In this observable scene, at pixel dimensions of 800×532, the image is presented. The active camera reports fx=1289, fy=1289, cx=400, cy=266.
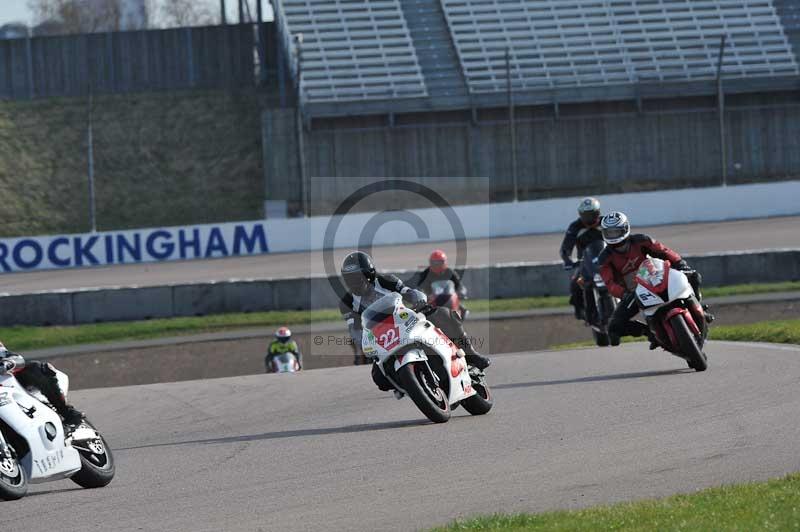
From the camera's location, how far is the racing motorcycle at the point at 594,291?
17.0 meters

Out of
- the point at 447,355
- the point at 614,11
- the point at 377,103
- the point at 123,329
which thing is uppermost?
the point at 614,11

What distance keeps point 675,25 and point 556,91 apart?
6105 millimetres

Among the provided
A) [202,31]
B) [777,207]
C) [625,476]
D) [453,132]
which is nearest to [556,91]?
[453,132]

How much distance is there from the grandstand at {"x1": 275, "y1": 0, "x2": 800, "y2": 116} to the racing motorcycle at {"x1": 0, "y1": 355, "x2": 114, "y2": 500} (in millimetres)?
32096

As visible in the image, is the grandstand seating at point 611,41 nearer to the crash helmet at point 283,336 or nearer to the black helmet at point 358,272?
the crash helmet at point 283,336

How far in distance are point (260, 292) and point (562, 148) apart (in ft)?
51.4

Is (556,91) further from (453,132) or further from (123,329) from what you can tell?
(123,329)

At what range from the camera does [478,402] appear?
10.9 metres

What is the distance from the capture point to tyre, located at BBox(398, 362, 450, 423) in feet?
32.7

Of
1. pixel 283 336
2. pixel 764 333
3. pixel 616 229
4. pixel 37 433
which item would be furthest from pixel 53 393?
pixel 283 336

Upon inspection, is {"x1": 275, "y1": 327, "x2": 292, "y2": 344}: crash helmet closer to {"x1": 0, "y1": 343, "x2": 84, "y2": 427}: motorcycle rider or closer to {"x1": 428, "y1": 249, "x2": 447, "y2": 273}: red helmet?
{"x1": 428, "y1": 249, "x2": 447, "y2": 273}: red helmet

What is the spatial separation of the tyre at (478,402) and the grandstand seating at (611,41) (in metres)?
30.9

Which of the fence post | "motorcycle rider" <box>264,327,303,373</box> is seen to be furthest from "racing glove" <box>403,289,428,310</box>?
the fence post

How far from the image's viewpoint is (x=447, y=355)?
404 inches
